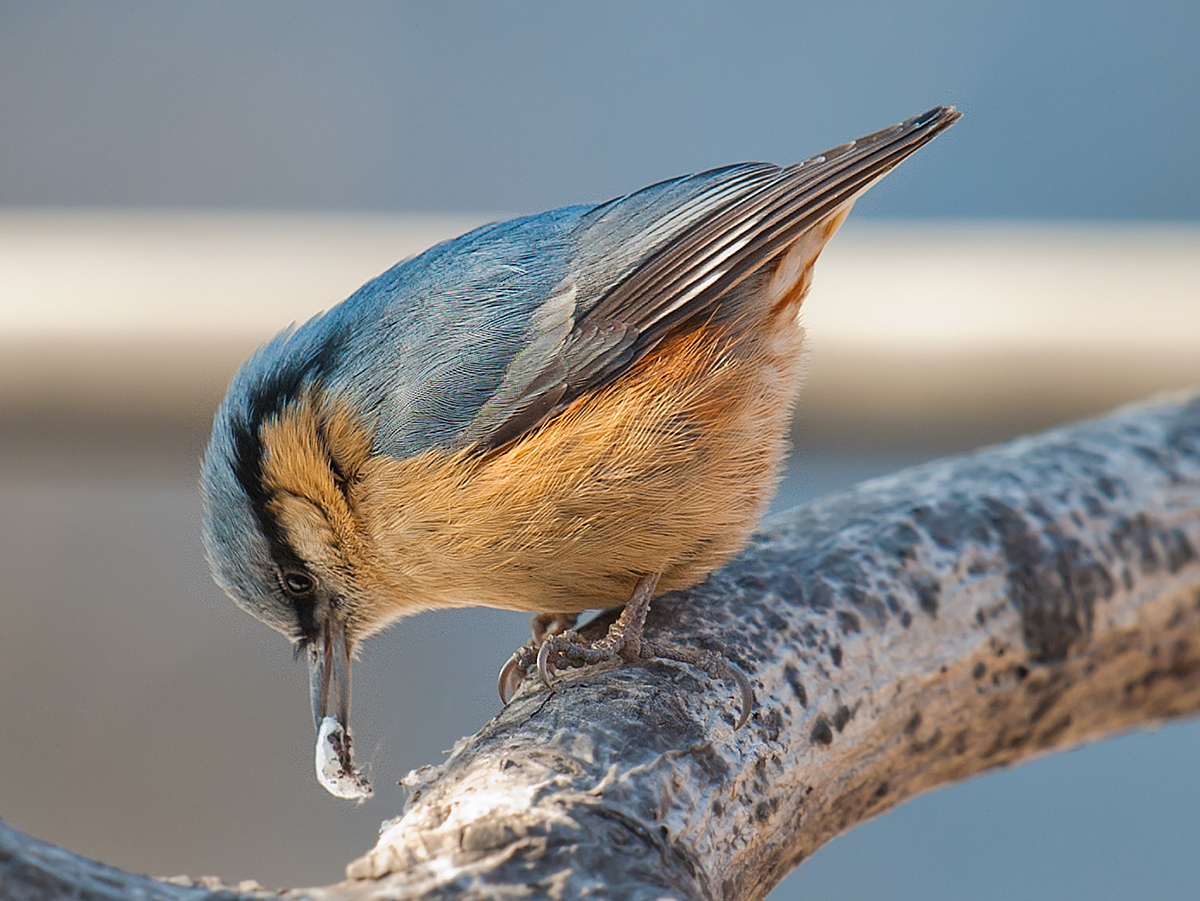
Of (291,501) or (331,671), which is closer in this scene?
(291,501)

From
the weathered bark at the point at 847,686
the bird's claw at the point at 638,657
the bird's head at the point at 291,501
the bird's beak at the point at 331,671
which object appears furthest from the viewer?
the bird's beak at the point at 331,671

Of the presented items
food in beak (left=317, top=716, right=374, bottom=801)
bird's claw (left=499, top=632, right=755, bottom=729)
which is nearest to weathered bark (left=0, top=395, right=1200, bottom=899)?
bird's claw (left=499, top=632, right=755, bottom=729)

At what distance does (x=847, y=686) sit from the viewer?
64.1 inches

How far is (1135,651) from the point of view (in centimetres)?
190

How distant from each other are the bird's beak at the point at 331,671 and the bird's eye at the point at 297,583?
57 mm

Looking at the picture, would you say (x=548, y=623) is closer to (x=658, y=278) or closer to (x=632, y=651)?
(x=632, y=651)

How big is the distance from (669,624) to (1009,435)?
259cm

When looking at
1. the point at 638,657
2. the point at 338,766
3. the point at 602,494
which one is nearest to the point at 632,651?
the point at 638,657

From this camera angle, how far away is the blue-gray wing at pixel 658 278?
1.60 m

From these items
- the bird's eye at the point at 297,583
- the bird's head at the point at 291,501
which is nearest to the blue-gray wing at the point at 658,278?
the bird's head at the point at 291,501

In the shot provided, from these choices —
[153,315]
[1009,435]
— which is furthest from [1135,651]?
[153,315]

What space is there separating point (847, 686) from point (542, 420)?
0.54m

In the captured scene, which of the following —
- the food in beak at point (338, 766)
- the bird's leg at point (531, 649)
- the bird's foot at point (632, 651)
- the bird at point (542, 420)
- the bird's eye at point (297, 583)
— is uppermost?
the bird at point (542, 420)

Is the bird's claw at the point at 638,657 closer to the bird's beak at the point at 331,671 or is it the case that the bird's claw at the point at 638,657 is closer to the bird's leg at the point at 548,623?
the bird's leg at the point at 548,623
